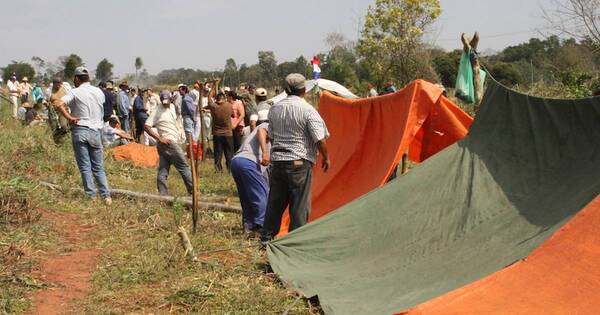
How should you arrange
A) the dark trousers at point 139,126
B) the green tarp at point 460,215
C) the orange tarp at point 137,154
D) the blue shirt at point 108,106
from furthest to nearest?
the dark trousers at point 139,126, the blue shirt at point 108,106, the orange tarp at point 137,154, the green tarp at point 460,215

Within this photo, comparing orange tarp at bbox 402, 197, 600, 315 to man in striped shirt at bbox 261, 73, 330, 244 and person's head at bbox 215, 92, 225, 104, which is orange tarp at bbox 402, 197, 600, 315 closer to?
man in striped shirt at bbox 261, 73, 330, 244

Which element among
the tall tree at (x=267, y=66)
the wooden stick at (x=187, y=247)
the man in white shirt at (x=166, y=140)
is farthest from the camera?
the tall tree at (x=267, y=66)

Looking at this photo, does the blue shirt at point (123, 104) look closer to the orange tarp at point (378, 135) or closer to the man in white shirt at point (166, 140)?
the man in white shirt at point (166, 140)

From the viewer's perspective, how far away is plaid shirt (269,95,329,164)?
17.9 feet

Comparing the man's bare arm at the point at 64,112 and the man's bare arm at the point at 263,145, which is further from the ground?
the man's bare arm at the point at 64,112

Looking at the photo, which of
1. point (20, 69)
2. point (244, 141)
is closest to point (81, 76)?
point (244, 141)

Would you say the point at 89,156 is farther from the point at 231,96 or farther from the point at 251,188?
the point at 231,96

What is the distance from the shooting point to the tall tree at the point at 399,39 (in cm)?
2706

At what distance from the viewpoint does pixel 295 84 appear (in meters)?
5.53

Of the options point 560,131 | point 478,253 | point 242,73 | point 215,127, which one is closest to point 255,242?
point 478,253

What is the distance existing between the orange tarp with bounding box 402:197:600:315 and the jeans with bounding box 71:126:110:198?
17.3 ft

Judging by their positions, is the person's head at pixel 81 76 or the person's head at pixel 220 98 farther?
the person's head at pixel 220 98

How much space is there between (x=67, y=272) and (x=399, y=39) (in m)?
23.6

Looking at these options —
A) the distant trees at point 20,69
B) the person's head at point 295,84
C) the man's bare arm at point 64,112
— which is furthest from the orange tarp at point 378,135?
the distant trees at point 20,69
